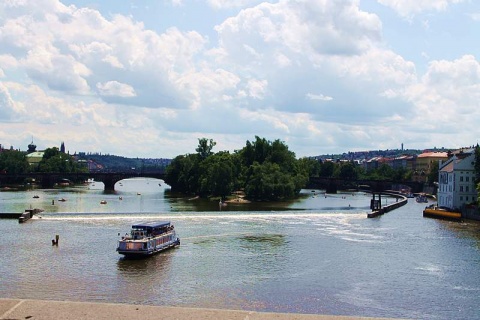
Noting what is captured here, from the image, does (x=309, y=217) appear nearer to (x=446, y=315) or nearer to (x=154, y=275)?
(x=154, y=275)

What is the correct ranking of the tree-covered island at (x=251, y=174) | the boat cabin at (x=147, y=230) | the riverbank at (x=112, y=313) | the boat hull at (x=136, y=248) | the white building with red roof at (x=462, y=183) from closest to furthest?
the riverbank at (x=112, y=313)
the boat hull at (x=136, y=248)
the boat cabin at (x=147, y=230)
the white building with red roof at (x=462, y=183)
the tree-covered island at (x=251, y=174)

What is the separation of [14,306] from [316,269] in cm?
2807

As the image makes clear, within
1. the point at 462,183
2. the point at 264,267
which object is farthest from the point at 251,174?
the point at 264,267

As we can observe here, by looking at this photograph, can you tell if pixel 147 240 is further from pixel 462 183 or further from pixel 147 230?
pixel 462 183

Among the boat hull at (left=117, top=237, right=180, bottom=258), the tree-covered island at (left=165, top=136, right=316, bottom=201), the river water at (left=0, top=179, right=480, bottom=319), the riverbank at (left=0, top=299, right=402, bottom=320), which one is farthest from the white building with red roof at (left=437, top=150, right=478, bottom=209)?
the riverbank at (left=0, top=299, right=402, bottom=320)

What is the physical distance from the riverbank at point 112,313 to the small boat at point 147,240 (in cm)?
2308

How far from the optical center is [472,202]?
388 feet

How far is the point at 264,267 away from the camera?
59062 millimetres

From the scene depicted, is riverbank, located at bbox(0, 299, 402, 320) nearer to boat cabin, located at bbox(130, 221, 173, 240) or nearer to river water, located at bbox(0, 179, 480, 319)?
river water, located at bbox(0, 179, 480, 319)

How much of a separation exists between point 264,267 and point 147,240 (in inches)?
545

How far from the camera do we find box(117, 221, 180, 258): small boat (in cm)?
6431

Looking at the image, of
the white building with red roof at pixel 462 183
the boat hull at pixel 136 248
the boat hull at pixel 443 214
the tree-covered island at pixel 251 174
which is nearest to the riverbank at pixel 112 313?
the boat hull at pixel 136 248

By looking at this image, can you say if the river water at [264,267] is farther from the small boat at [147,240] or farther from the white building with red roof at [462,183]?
→ the white building with red roof at [462,183]

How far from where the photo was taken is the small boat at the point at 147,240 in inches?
2532
